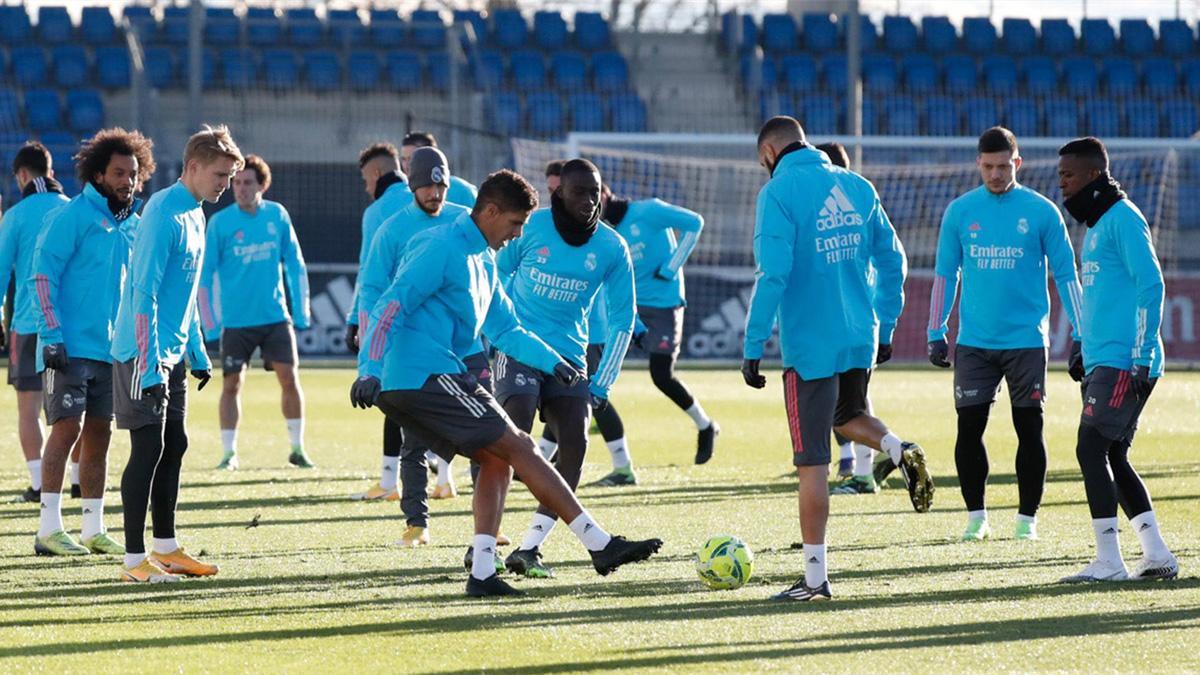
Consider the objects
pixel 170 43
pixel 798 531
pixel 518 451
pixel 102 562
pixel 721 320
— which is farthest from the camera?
pixel 170 43

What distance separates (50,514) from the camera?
362 inches

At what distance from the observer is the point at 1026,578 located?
8.10 metres

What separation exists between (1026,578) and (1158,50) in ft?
99.3

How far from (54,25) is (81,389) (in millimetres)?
25825

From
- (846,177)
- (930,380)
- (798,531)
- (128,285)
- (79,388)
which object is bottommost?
(930,380)

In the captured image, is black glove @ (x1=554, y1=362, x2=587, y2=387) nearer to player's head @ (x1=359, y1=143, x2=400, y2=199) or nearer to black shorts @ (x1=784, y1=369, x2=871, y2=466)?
black shorts @ (x1=784, y1=369, x2=871, y2=466)

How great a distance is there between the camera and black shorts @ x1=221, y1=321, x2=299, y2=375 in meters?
14.1

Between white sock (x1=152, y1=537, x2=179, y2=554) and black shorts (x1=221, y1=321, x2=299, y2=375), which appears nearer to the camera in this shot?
white sock (x1=152, y1=537, x2=179, y2=554)

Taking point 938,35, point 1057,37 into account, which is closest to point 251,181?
point 938,35

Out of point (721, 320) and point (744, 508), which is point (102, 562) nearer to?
point (744, 508)

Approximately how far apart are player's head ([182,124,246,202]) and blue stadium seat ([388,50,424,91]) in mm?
23594

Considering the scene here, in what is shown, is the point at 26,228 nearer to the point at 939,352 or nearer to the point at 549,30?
the point at 939,352

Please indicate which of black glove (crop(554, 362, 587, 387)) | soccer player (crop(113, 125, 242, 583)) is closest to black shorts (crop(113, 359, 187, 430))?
soccer player (crop(113, 125, 242, 583))

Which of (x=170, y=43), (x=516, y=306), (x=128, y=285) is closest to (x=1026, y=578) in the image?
(x=516, y=306)
